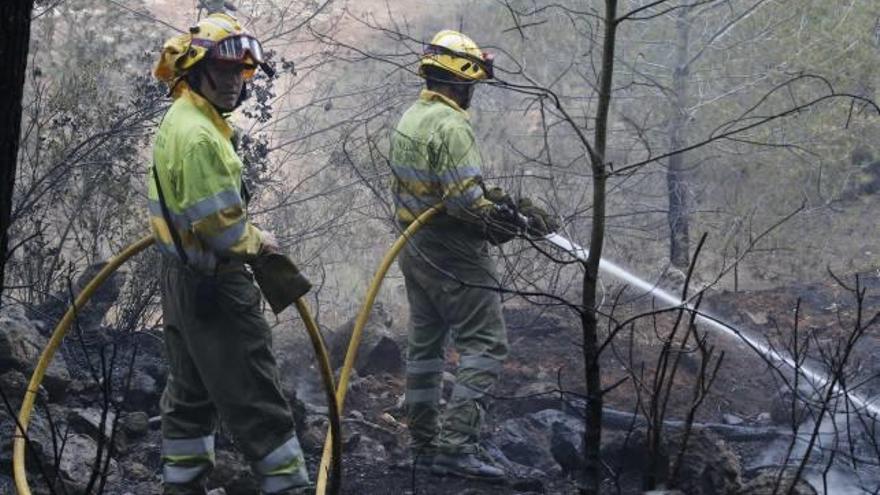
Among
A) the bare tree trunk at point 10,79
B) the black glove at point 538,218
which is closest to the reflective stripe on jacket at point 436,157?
the black glove at point 538,218

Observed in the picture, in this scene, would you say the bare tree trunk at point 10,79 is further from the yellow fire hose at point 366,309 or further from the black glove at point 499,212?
the yellow fire hose at point 366,309

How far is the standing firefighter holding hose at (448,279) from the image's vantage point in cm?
537

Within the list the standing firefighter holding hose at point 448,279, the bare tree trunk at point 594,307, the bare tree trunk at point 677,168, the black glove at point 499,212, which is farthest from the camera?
the bare tree trunk at point 677,168

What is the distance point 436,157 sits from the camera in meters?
5.33

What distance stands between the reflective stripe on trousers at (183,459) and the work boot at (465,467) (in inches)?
62.4

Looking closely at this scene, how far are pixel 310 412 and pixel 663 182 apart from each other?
23.0 feet

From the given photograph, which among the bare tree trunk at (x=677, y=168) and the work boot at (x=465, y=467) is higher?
the bare tree trunk at (x=677, y=168)

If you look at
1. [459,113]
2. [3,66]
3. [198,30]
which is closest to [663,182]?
[459,113]

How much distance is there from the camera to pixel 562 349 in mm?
7957

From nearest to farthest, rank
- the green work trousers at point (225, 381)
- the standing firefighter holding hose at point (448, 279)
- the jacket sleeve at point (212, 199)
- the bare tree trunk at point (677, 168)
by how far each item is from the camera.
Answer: the jacket sleeve at point (212, 199)
the green work trousers at point (225, 381)
the standing firefighter holding hose at point (448, 279)
the bare tree trunk at point (677, 168)

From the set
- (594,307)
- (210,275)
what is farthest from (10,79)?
(210,275)

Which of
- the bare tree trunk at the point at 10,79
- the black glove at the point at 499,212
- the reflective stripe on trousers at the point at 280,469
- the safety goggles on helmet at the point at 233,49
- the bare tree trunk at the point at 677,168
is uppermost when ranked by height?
the bare tree trunk at the point at 677,168

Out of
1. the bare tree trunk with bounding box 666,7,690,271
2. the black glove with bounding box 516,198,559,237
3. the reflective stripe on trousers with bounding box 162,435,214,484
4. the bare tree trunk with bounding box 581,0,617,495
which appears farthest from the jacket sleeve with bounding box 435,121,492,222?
the bare tree trunk with bounding box 666,7,690,271

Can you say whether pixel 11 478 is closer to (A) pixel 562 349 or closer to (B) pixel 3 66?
(B) pixel 3 66
